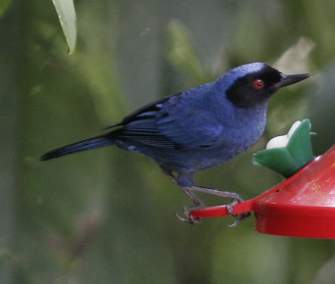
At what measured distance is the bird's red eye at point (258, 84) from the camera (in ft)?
7.83

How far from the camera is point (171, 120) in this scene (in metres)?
2.50

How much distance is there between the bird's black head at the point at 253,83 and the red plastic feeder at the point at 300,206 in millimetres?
251

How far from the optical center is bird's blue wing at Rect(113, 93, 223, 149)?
8.16 ft

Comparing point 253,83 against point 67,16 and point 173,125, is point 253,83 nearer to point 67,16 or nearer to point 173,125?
point 173,125

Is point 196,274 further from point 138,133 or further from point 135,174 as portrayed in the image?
point 138,133

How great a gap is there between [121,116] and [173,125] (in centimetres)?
23

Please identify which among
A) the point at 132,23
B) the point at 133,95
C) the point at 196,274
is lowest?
the point at 196,274

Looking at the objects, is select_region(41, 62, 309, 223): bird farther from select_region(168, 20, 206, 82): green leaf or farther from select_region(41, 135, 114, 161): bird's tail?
select_region(168, 20, 206, 82): green leaf

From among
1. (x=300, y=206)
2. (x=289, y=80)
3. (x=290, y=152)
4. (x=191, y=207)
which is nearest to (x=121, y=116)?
(x=191, y=207)

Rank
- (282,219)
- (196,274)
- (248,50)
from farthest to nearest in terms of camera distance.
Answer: (196,274) < (248,50) < (282,219)

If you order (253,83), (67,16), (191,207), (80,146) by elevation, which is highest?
(67,16)

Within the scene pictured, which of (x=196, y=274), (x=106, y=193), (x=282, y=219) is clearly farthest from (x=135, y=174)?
(x=282, y=219)

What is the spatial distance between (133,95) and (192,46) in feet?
0.70

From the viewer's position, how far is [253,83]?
2.42m
